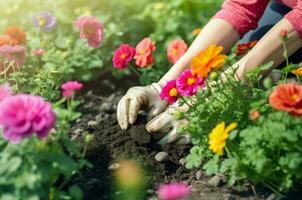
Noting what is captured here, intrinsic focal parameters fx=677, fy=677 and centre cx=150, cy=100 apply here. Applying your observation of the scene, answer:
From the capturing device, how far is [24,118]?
2010 millimetres

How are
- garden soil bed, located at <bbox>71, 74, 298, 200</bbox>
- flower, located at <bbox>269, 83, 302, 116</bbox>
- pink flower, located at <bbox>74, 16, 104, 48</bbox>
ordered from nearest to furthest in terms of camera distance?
flower, located at <bbox>269, 83, 302, 116</bbox>, garden soil bed, located at <bbox>71, 74, 298, 200</bbox>, pink flower, located at <bbox>74, 16, 104, 48</bbox>

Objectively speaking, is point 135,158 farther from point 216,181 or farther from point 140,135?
point 216,181

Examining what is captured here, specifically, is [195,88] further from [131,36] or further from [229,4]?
[131,36]

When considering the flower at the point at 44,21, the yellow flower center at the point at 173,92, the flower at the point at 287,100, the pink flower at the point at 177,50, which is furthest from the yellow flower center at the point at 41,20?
the flower at the point at 287,100

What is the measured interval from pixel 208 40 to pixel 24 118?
122 centimetres

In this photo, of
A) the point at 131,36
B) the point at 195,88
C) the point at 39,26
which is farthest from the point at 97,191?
the point at 131,36

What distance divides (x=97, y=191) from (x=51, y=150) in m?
0.49

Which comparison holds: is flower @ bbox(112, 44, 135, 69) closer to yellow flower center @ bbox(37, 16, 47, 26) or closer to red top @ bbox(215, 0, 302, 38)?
red top @ bbox(215, 0, 302, 38)

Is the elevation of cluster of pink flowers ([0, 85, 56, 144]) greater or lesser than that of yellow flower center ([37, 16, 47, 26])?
lesser

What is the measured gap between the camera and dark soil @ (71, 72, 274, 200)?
2471mm

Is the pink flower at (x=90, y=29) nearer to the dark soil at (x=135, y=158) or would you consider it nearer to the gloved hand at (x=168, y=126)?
the dark soil at (x=135, y=158)

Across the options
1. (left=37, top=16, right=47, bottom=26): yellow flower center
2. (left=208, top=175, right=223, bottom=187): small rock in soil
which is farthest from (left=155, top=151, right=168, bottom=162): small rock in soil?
(left=37, top=16, right=47, bottom=26): yellow flower center

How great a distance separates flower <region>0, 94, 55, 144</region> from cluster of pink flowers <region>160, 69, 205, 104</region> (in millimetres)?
616

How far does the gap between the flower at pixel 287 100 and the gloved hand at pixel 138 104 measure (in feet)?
2.57
